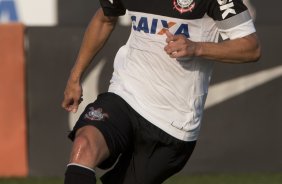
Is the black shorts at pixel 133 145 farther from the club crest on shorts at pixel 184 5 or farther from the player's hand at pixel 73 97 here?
the club crest on shorts at pixel 184 5

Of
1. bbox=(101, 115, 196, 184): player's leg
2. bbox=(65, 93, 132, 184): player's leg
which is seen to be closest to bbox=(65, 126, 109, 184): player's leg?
bbox=(65, 93, 132, 184): player's leg

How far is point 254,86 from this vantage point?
9109 mm

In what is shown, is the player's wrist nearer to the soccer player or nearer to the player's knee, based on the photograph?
the soccer player

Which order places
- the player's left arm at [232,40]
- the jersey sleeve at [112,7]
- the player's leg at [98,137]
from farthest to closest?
1. the jersey sleeve at [112,7]
2. the player's left arm at [232,40]
3. the player's leg at [98,137]

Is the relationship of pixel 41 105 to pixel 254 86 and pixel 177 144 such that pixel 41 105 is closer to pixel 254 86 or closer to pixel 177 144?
pixel 254 86

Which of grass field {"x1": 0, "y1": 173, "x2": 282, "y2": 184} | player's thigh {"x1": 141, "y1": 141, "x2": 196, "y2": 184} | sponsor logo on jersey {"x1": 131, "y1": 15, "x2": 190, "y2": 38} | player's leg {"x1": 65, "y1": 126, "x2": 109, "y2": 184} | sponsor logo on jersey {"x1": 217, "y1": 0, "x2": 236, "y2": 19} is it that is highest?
sponsor logo on jersey {"x1": 217, "y1": 0, "x2": 236, "y2": 19}

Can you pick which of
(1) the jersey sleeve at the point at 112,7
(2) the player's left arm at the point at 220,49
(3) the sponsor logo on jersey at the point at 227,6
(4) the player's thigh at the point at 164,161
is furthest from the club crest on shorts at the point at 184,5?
(4) the player's thigh at the point at 164,161

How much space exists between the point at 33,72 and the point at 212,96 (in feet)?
5.21

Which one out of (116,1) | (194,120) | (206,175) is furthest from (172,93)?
(206,175)

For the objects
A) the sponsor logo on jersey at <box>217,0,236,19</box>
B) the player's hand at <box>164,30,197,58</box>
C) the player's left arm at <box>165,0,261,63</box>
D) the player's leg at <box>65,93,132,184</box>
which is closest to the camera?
the player's hand at <box>164,30,197,58</box>

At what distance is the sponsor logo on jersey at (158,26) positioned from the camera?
17.1ft

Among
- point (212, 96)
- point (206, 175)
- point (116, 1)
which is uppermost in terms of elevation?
point (116, 1)

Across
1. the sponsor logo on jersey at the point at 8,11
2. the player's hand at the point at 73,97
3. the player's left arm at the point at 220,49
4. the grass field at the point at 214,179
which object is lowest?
the grass field at the point at 214,179

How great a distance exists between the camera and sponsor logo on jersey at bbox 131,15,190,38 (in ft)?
17.1
